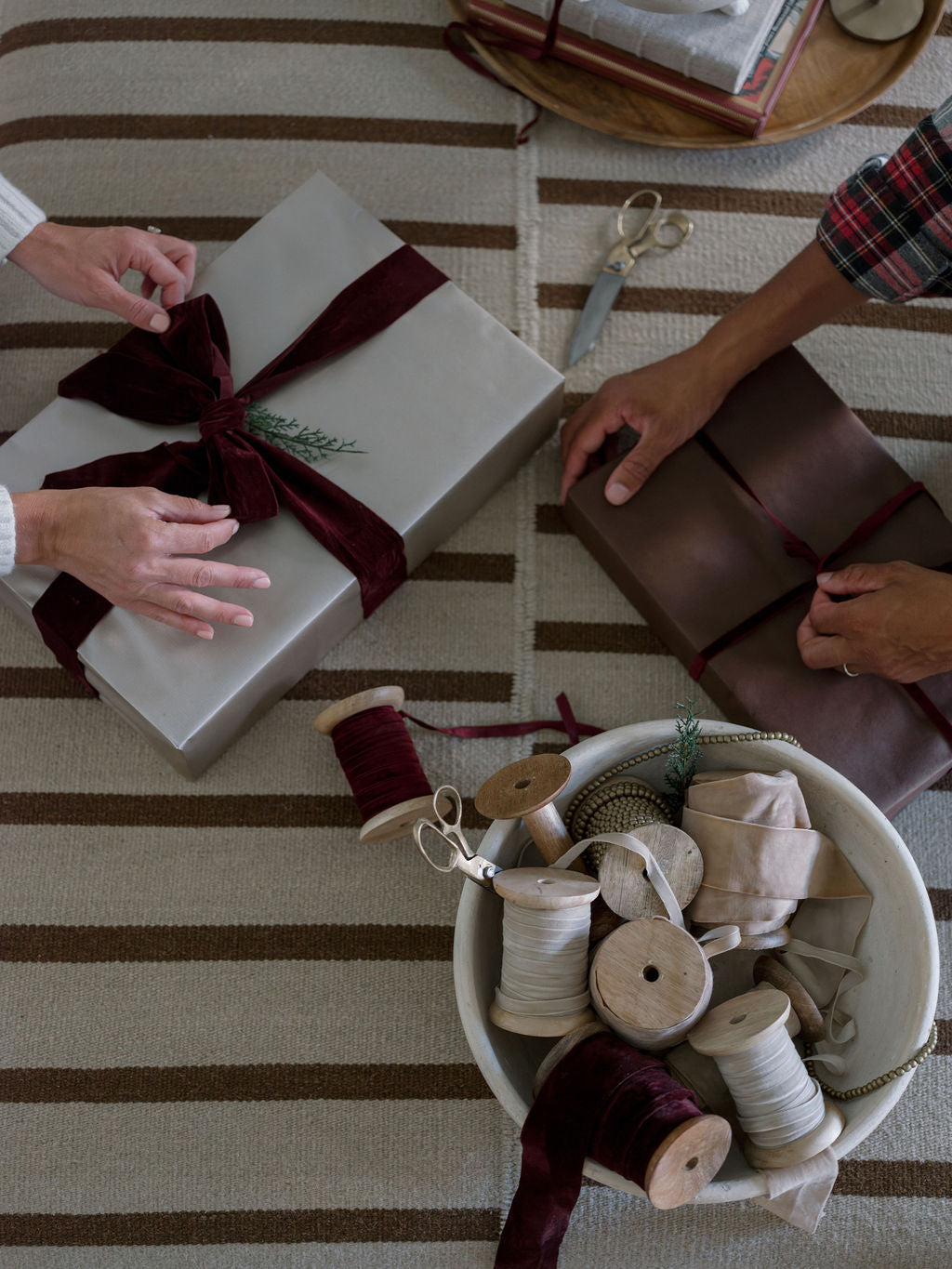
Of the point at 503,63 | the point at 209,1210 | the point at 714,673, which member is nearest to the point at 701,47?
the point at 503,63

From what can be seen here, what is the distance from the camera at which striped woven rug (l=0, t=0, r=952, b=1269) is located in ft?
2.63

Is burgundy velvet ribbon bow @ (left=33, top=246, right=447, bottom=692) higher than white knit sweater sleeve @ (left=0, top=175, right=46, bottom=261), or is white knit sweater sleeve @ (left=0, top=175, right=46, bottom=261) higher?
white knit sweater sleeve @ (left=0, top=175, right=46, bottom=261)

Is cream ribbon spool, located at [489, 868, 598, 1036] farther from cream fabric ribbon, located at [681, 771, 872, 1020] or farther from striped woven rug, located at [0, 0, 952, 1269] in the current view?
striped woven rug, located at [0, 0, 952, 1269]

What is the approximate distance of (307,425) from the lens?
840mm

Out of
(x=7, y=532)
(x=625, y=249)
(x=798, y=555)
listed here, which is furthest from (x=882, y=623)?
(x=7, y=532)

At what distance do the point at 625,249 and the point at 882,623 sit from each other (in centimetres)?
45

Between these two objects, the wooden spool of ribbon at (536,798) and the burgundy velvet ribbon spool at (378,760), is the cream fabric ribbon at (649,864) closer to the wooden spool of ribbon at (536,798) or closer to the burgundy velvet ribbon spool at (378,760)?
the wooden spool of ribbon at (536,798)

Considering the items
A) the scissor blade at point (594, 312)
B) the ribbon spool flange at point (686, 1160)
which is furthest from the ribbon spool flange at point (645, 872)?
the scissor blade at point (594, 312)

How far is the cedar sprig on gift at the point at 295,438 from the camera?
0.83 metres

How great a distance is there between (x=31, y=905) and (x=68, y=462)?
37 cm

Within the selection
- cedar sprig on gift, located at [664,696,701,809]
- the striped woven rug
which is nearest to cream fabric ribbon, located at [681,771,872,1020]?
cedar sprig on gift, located at [664,696,701,809]

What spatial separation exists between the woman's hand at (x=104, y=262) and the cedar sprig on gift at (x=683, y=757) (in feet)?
1.79

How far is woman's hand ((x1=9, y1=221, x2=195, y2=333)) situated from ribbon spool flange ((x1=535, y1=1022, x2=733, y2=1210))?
71cm

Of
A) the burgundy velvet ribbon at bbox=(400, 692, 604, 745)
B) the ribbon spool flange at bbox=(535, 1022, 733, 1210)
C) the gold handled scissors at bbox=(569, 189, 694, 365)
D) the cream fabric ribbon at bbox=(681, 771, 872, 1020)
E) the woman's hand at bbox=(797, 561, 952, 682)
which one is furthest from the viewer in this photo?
the gold handled scissors at bbox=(569, 189, 694, 365)
